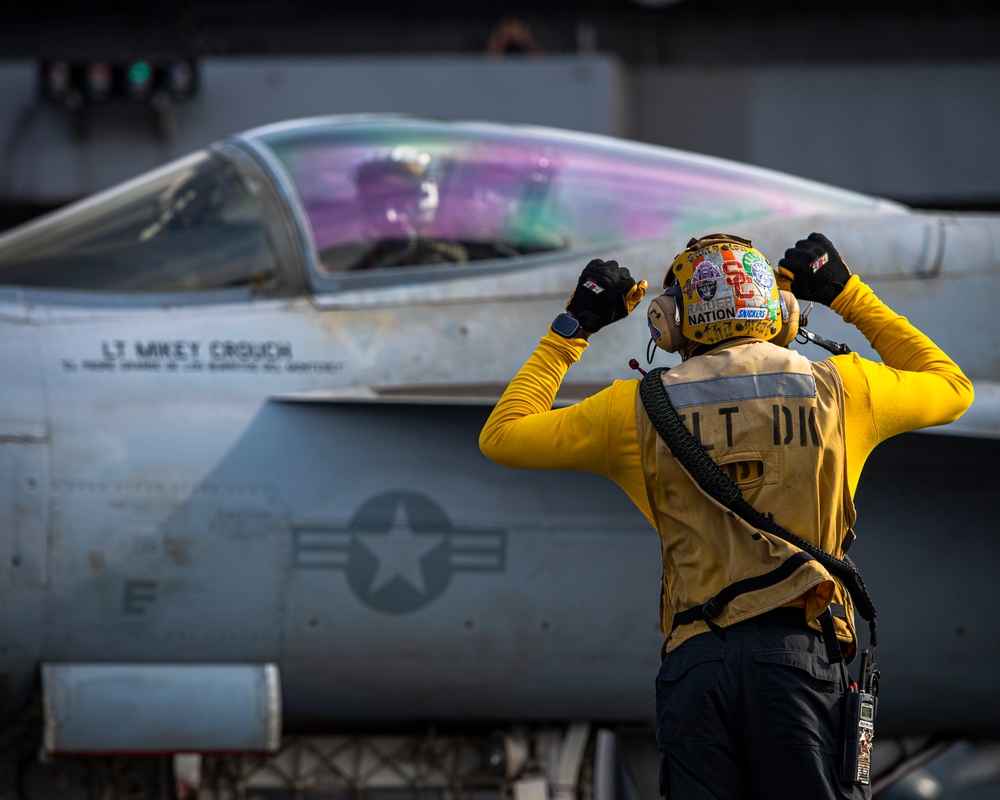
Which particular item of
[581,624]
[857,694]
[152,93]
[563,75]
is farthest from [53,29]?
[857,694]

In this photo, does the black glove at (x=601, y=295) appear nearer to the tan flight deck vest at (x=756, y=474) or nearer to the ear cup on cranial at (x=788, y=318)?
the tan flight deck vest at (x=756, y=474)

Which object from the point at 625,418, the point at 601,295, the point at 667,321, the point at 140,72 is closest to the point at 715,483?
the point at 625,418

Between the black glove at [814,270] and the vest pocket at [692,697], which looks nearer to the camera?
the vest pocket at [692,697]

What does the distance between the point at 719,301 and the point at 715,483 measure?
0.44 meters

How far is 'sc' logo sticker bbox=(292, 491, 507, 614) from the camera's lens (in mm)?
4277

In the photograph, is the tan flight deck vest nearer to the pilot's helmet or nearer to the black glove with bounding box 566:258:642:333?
the black glove with bounding box 566:258:642:333

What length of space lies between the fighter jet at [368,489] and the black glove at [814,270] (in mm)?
1211

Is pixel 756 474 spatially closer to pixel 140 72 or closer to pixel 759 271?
pixel 759 271

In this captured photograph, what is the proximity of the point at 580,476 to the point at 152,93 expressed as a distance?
10920 millimetres

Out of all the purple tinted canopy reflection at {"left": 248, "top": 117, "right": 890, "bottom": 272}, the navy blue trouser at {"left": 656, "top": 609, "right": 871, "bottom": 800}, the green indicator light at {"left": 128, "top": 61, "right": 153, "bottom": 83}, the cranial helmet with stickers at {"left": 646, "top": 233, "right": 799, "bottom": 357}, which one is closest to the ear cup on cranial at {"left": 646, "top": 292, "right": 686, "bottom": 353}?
the cranial helmet with stickers at {"left": 646, "top": 233, "right": 799, "bottom": 357}

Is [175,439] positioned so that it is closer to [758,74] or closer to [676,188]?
[676,188]

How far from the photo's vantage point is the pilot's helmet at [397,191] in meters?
4.77

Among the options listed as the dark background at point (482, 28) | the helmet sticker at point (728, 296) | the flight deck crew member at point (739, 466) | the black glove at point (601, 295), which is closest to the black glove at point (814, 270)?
the flight deck crew member at point (739, 466)

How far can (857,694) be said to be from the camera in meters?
2.74
